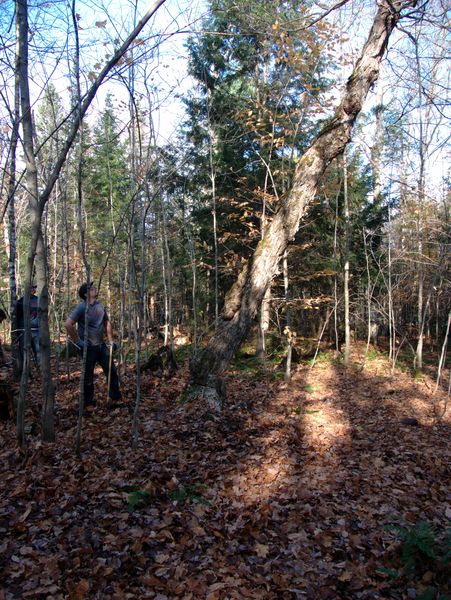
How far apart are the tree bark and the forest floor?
680mm

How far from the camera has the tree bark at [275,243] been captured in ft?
20.2

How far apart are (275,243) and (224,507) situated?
3.89 metres

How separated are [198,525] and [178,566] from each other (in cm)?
52

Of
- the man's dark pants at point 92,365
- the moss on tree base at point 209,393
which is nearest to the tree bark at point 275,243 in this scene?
the moss on tree base at point 209,393

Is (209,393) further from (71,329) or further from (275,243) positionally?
(275,243)

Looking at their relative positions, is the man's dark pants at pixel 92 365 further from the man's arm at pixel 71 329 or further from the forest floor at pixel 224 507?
the man's arm at pixel 71 329

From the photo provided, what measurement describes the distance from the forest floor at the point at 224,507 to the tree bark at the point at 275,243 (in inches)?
26.8

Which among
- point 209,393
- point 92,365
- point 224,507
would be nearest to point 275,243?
point 209,393

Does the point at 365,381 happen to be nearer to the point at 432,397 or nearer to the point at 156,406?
the point at 432,397

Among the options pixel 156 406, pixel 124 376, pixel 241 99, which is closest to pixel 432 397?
pixel 156 406

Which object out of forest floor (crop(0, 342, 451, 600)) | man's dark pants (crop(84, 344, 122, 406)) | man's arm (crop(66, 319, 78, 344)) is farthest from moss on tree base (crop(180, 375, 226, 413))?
man's arm (crop(66, 319, 78, 344))

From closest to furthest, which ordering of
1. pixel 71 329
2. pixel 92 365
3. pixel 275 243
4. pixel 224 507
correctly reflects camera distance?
1. pixel 224 507
2. pixel 71 329
3. pixel 92 365
4. pixel 275 243

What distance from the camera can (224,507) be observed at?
12.5ft

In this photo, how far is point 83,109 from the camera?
12.3ft
